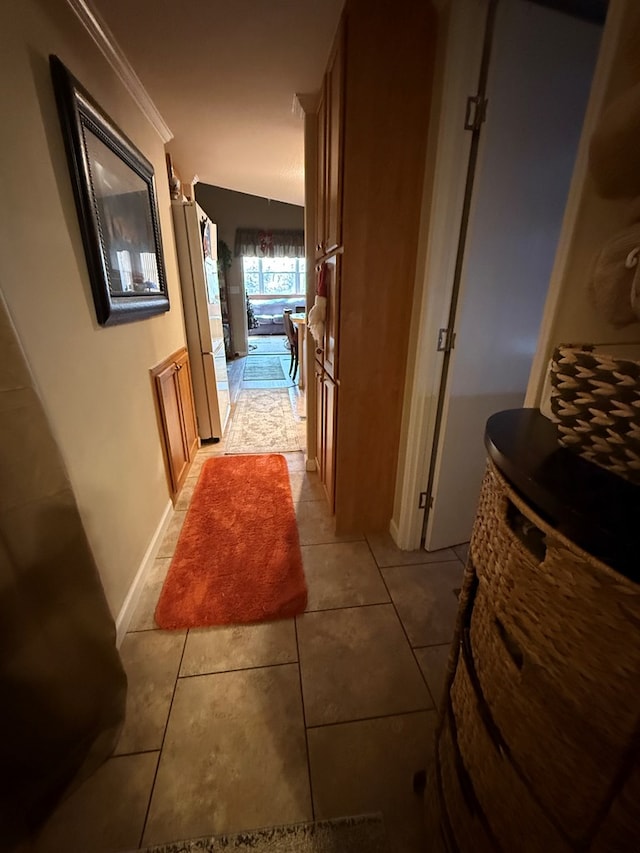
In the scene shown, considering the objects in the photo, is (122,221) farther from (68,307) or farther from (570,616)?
(570,616)

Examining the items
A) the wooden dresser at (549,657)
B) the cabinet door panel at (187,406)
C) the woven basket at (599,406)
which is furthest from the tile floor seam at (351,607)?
the cabinet door panel at (187,406)

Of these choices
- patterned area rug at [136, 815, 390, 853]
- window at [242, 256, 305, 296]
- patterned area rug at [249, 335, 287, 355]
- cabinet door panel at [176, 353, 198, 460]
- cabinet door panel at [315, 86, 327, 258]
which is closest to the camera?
patterned area rug at [136, 815, 390, 853]

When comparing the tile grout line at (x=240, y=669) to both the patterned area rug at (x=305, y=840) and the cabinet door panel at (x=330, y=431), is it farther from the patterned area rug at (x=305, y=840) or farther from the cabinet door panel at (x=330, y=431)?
the cabinet door panel at (x=330, y=431)

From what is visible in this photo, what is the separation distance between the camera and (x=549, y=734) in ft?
1.46

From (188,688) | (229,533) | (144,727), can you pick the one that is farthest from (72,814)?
(229,533)

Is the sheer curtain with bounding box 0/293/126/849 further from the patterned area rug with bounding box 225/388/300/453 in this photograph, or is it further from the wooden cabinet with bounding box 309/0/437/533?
the patterned area rug with bounding box 225/388/300/453

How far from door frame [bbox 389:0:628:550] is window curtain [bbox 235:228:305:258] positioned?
6.89m

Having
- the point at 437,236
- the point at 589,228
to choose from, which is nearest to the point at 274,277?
the point at 437,236

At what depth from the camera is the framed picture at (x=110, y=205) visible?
121 cm

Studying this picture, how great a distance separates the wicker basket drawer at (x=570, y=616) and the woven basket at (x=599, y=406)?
0.43 ft

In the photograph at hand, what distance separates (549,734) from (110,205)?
2.08 metres

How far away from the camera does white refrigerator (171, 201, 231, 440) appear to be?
264 centimetres

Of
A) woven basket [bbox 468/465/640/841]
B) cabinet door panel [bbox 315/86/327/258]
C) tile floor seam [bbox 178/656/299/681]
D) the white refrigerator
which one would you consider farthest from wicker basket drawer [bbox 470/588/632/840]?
the white refrigerator

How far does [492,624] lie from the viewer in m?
0.56
